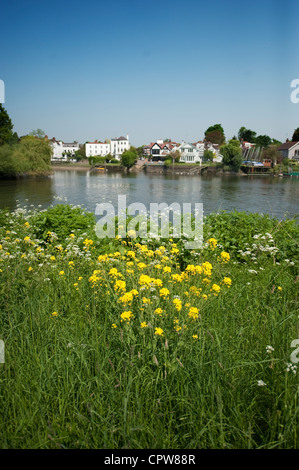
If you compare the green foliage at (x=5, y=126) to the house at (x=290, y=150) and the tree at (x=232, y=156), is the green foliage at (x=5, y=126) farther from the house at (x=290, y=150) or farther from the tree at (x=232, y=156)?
the house at (x=290, y=150)

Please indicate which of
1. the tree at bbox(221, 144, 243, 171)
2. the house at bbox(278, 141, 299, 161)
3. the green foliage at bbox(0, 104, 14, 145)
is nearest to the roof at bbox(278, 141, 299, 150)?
the house at bbox(278, 141, 299, 161)

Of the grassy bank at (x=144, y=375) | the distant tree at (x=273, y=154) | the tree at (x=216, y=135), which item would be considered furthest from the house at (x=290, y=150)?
the grassy bank at (x=144, y=375)

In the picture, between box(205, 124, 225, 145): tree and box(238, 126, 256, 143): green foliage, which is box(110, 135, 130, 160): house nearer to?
box(205, 124, 225, 145): tree

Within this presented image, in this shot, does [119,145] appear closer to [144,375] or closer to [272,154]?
[272,154]

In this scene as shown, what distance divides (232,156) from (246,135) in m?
55.7

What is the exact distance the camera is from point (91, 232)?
22.1 ft

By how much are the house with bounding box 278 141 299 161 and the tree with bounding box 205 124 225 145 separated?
40821 millimetres

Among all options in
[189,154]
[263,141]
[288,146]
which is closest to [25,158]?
[189,154]

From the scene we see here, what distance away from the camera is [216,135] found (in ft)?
430

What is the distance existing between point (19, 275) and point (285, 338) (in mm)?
3047

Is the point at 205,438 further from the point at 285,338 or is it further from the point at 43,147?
the point at 43,147

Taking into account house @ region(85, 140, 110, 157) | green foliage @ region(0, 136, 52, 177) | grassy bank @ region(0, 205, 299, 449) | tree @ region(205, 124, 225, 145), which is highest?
tree @ region(205, 124, 225, 145)

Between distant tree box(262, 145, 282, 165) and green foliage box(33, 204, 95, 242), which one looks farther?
distant tree box(262, 145, 282, 165)

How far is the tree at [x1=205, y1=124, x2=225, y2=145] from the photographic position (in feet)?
426
